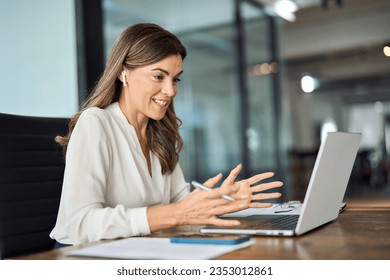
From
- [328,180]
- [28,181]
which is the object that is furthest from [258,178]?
[28,181]

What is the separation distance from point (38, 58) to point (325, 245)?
2555 mm

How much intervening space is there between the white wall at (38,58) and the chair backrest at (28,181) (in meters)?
1.37

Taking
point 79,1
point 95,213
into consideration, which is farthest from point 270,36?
point 95,213

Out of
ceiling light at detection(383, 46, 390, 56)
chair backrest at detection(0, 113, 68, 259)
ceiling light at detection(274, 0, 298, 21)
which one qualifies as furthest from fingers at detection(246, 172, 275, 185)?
ceiling light at detection(274, 0, 298, 21)

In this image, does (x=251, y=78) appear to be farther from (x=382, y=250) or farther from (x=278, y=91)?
(x=382, y=250)

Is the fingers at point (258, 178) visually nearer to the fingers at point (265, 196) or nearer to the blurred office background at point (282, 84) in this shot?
the fingers at point (265, 196)

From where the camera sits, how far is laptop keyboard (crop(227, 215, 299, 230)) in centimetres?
111

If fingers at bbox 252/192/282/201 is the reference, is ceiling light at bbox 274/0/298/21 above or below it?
above

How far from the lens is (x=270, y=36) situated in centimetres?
566

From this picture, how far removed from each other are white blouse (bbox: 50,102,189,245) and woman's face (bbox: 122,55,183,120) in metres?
0.06

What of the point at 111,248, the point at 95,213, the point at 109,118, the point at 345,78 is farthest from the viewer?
the point at 345,78

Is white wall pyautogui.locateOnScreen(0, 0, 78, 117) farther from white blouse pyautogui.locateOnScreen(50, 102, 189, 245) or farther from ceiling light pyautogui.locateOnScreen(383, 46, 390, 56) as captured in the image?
ceiling light pyautogui.locateOnScreen(383, 46, 390, 56)

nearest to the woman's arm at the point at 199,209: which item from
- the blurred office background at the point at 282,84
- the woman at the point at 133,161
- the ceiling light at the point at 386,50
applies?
the woman at the point at 133,161

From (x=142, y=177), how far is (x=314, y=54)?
4403 millimetres
